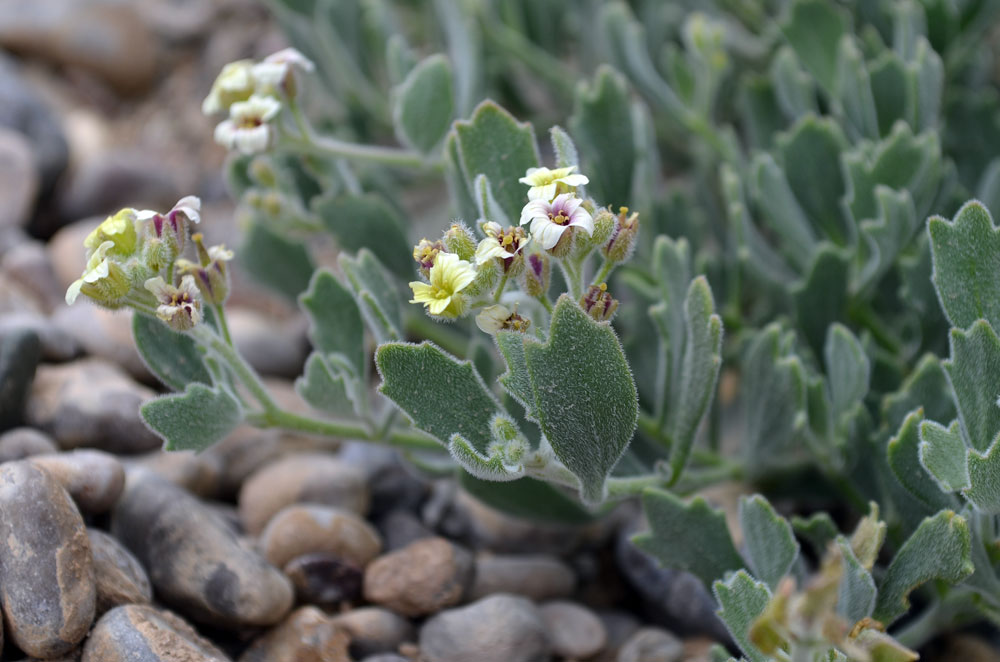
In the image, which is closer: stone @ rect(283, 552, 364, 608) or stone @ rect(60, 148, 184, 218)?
stone @ rect(283, 552, 364, 608)

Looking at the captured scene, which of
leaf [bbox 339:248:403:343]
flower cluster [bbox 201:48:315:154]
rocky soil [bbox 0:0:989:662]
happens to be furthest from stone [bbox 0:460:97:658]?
flower cluster [bbox 201:48:315:154]

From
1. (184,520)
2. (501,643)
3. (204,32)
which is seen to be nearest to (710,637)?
(501,643)

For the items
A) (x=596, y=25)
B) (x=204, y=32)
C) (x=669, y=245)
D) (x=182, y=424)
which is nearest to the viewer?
(x=182, y=424)

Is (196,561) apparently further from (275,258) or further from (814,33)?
(814,33)

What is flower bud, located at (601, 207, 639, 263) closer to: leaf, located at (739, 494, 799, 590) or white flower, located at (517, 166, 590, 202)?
white flower, located at (517, 166, 590, 202)

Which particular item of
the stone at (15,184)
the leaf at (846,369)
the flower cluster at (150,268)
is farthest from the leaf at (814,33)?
the stone at (15,184)

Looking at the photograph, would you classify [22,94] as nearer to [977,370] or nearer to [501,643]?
[501,643]

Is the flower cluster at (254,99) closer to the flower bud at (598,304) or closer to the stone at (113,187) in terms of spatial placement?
the flower bud at (598,304)

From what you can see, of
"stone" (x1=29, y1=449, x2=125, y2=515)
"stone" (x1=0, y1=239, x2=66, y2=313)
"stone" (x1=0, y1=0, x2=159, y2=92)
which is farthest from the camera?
"stone" (x1=0, y1=0, x2=159, y2=92)
